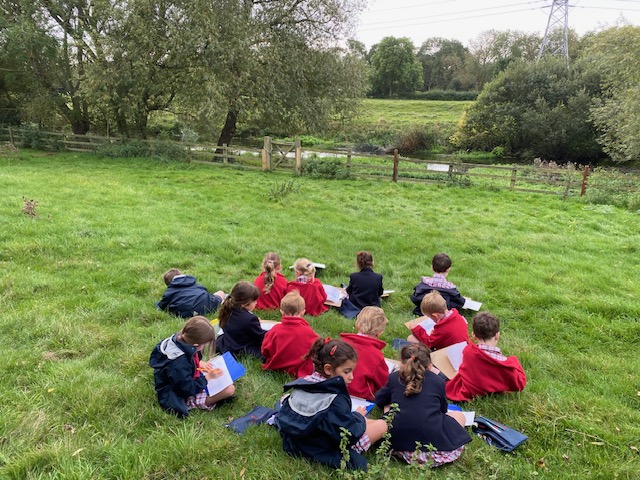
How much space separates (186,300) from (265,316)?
92 centimetres

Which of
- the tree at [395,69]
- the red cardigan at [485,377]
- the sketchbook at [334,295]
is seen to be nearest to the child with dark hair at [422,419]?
the red cardigan at [485,377]

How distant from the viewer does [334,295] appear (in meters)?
5.29

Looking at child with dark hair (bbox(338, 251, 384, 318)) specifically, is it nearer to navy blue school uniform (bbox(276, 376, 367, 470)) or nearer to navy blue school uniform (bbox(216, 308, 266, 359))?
navy blue school uniform (bbox(216, 308, 266, 359))

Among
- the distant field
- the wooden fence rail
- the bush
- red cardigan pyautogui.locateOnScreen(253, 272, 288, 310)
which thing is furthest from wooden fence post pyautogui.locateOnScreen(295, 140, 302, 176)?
the distant field

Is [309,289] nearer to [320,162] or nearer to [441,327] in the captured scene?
[441,327]

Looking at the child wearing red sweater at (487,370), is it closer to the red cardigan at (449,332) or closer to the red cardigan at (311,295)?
the red cardigan at (449,332)

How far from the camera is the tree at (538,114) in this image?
28.4m

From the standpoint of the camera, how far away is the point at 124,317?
4.55 m

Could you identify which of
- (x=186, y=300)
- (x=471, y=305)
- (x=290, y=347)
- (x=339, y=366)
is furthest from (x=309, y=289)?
(x=339, y=366)

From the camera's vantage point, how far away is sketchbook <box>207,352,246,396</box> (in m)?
3.19

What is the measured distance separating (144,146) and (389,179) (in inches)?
406

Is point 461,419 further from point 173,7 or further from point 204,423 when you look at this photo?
point 173,7

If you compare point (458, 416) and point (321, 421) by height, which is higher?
point (321, 421)

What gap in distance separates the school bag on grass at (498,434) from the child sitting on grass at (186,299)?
3067 millimetres
